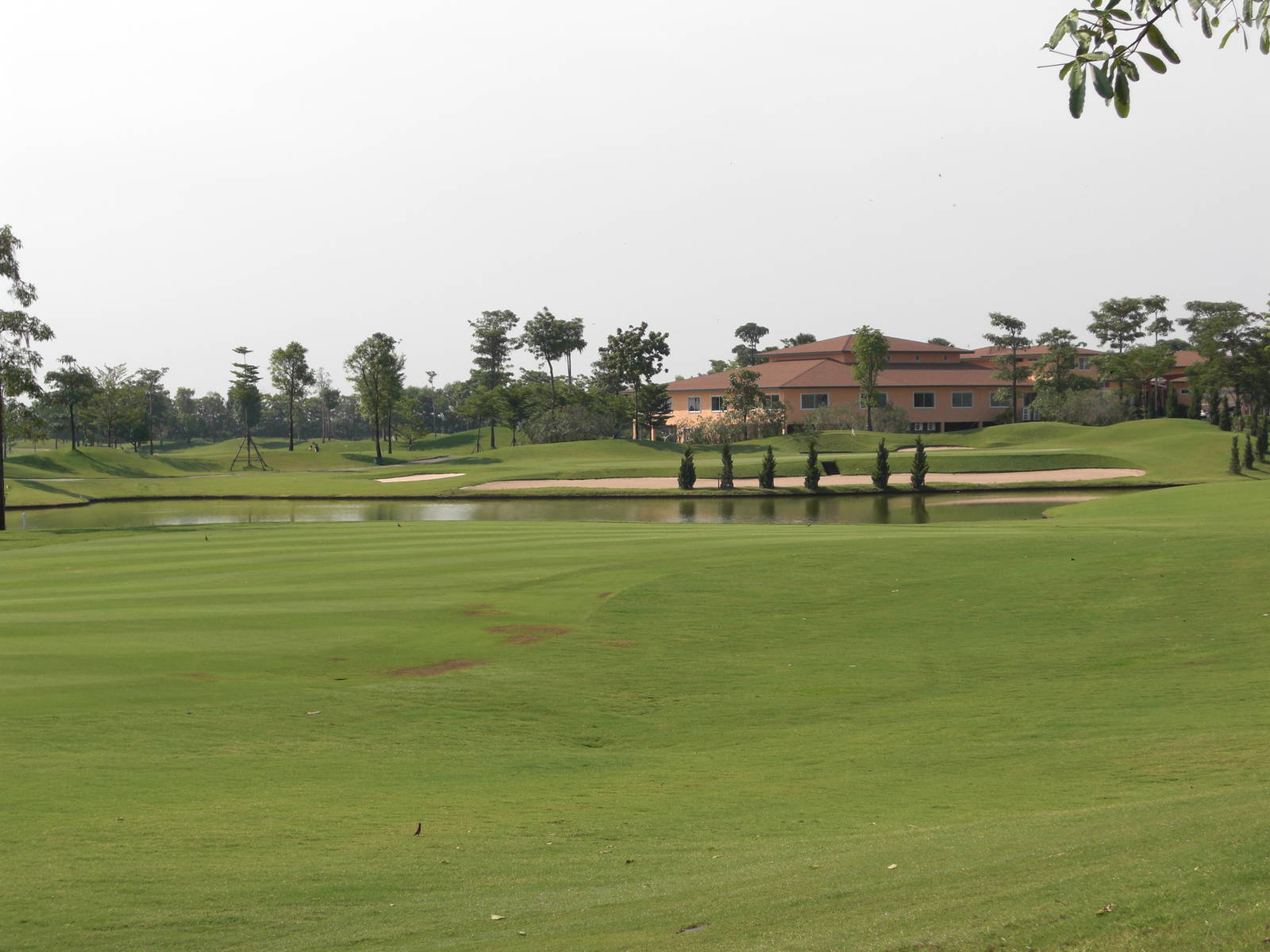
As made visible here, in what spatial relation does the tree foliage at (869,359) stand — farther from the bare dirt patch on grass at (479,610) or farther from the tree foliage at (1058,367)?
the bare dirt patch on grass at (479,610)

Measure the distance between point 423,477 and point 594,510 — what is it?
24469mm

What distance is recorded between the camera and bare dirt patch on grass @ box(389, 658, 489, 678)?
15.1m

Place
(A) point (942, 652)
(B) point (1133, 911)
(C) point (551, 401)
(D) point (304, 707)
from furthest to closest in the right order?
(C) point (551, 401), (A) point (942, 652), (D) point (304, 707), (B) point (1133, 911)

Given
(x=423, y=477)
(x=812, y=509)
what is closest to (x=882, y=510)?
(x=812, y=509)

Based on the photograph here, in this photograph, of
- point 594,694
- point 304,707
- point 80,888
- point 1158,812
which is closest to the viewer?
point 80,888

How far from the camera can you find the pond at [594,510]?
153 ft

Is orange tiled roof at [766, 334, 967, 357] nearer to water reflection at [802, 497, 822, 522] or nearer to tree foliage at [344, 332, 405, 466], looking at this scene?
tree foliage at [344, 332, 405, 466]

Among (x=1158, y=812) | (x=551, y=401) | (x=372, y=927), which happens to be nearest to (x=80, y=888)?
(x=372, y=927)

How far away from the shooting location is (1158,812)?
824cm

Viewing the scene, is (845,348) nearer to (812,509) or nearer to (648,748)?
(812,509)

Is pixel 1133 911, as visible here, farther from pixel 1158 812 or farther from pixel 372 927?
pixel 372 927

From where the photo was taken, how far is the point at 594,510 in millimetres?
51719

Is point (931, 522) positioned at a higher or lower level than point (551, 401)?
lower

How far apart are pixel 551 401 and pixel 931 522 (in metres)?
72.2
